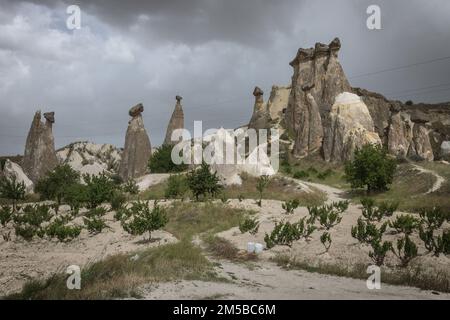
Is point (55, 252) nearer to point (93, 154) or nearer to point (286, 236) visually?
point (286, 236)

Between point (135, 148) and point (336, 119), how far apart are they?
1886cm

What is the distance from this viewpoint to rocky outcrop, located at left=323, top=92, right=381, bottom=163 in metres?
34.7

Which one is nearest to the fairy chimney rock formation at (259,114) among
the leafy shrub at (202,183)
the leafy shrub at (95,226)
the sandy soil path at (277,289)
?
the leafy shrub at (202,183)

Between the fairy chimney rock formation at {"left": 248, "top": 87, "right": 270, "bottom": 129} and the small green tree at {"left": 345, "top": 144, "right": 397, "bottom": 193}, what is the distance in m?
23.9

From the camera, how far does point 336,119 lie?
120 ft

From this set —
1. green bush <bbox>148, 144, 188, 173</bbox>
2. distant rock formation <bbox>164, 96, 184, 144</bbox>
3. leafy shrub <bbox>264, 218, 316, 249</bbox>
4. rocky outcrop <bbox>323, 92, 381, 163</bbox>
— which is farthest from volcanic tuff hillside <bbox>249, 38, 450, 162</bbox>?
leafy shrub <bbox>264, 218, 316, 249</bbox>

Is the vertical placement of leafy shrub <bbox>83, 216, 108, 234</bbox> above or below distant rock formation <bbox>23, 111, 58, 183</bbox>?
below

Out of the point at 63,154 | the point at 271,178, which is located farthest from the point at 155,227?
the point at 63,154

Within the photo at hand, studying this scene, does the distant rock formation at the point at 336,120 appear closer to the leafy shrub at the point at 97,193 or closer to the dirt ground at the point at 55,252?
the leafy shrub at the point at 97,193

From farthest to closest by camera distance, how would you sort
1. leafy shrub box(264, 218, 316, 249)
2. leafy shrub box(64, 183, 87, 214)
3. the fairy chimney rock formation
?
1. the fairy chimney rock formation
2. leafy shrub box(64, 183, 87, 214)
3. leafy shrub box(264, 218, 316, 249)

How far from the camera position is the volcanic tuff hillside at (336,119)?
36.2 meters

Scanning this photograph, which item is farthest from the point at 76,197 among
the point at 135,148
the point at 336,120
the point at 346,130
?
the point at 336,120

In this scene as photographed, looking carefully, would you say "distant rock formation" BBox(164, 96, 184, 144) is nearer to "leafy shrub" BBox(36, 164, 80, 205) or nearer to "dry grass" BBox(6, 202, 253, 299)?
"leafy shrub" BBox(36, 164, 80, 205)
